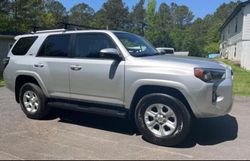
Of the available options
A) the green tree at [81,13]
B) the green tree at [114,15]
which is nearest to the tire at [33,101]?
the green tree at [114,15]

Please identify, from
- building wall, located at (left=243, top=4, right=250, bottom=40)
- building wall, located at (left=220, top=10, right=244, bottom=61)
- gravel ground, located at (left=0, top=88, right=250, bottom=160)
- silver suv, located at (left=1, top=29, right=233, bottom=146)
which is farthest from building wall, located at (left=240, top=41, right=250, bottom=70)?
silver suv, located at (left=1, top=29, right=233, bottom=146)

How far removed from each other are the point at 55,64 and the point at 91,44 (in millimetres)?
917

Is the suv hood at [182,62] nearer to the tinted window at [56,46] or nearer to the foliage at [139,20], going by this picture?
the tinted window at [56,46]

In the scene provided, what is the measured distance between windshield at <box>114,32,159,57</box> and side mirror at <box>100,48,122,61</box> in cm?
27

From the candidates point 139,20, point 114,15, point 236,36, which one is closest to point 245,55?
point 236,36

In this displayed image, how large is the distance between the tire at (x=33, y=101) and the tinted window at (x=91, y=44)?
4.41 ft

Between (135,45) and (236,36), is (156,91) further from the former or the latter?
(236,36)

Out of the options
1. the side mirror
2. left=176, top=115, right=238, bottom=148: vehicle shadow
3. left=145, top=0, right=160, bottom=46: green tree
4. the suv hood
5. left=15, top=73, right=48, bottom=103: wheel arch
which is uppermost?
left=145, top=0, right=160, bottom=46: green tree

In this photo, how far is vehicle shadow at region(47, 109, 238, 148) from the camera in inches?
253

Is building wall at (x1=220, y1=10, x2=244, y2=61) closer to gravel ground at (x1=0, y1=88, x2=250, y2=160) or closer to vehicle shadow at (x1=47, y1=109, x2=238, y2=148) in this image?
vehicle shadow at (x1=47, y1=109, x2=238, y2=148)

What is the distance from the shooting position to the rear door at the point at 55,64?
7.31 m

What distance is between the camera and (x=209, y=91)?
575 cm

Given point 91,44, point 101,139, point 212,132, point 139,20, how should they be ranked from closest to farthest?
1. point 101,139
2. point 212,132
3. point 91,44
4. point 139,20

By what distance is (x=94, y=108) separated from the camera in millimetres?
6926
